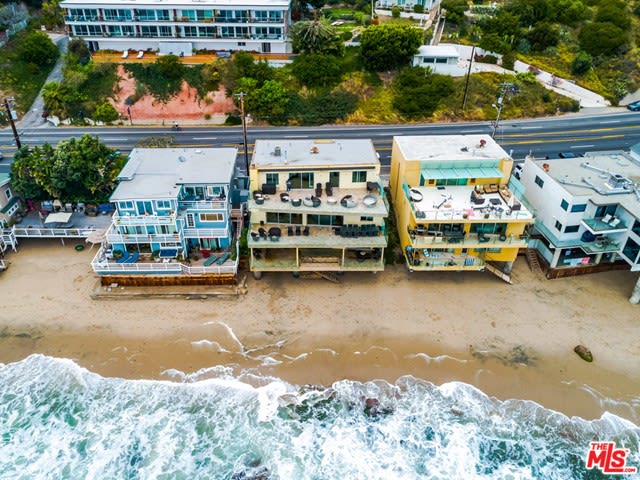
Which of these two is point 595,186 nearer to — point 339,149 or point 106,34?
point 339,149

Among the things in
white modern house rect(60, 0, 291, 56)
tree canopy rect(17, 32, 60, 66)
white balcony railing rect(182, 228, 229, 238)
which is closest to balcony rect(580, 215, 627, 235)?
white balcony railing rect(182, 228, 229, 238)

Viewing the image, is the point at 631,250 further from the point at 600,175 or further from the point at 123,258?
the point at 123,258

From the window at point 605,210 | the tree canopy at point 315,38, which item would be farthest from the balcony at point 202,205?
the tree canopy at point 315,38

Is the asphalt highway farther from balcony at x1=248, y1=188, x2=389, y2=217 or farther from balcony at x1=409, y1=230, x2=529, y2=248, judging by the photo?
balcony at x1=409, y1=230, x2=529, y2=248

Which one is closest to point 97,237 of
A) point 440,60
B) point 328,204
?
point 328,204

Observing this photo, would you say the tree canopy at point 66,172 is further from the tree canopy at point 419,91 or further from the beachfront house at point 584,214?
the tree canopy at point 419,91
